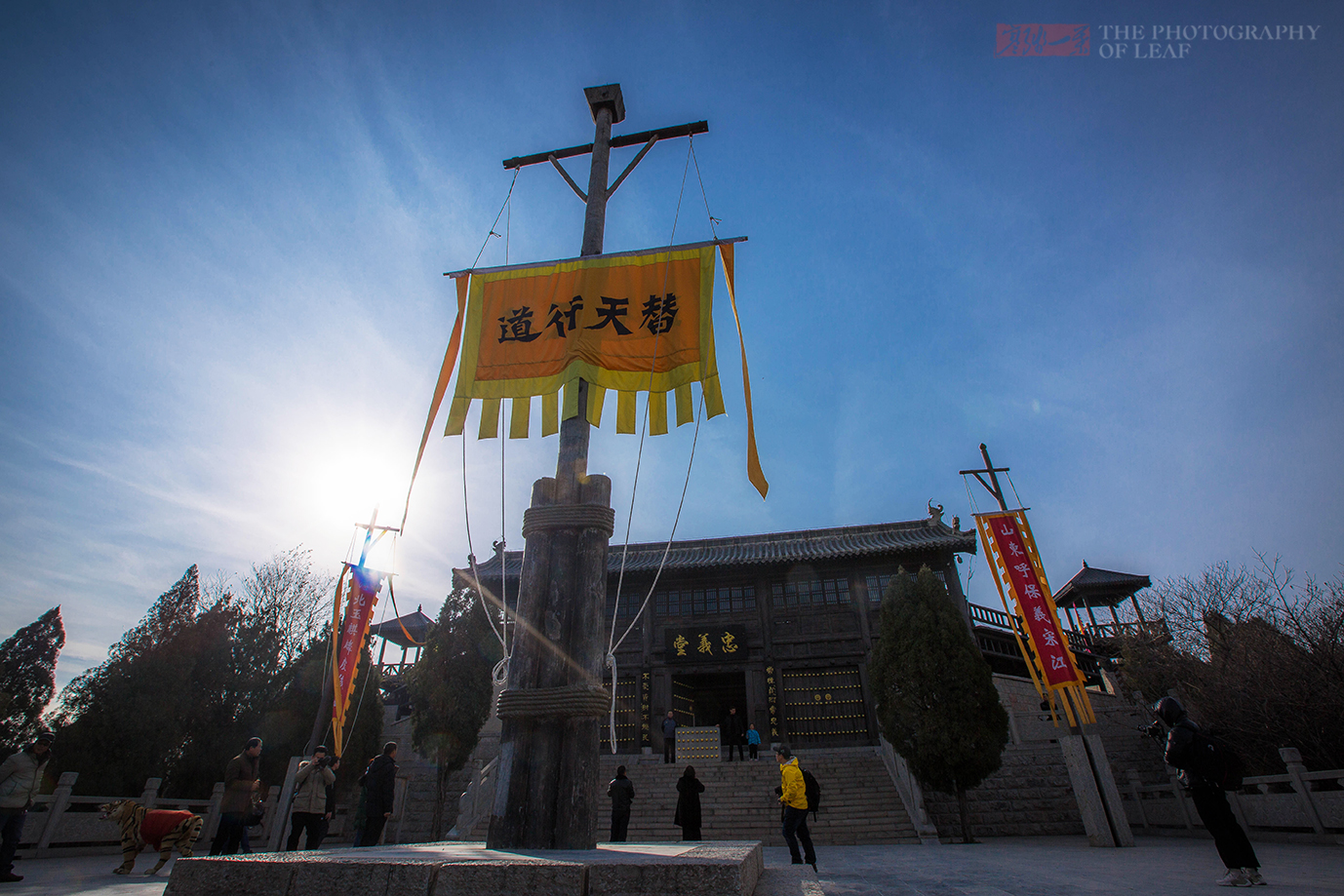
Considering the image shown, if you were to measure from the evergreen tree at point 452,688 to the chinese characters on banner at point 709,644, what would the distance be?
19.0 ft

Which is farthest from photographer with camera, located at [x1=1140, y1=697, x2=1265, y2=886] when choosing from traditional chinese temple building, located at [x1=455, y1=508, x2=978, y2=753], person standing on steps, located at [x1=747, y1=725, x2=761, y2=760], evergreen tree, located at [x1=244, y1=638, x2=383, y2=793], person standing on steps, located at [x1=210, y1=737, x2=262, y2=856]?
evergreen tree, located at [x1=244, y1=638, x2=383, y2=793]

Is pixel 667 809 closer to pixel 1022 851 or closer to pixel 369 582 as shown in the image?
pixel 1022 851

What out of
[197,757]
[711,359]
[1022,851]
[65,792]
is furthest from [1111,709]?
[197,757]

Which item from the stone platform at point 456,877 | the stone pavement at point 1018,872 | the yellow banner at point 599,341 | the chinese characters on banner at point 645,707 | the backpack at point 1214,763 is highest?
the yellow banner at point 599,341

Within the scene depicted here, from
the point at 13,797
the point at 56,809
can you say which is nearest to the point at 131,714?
the point at 56,809

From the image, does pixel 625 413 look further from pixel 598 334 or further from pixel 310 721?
pixel 310 721

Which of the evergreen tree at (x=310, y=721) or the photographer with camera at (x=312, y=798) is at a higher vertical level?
the evergreen tree at (x=310, y=721)

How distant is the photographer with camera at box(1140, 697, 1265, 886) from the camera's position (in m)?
4.73

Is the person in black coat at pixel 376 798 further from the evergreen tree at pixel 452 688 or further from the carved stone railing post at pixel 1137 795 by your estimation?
the carved stone railing post at pixel 1137 795

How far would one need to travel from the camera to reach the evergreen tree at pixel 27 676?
17.8 meters

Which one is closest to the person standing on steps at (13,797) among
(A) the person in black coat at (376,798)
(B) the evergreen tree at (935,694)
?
(A) the person in black coat at (376,798)

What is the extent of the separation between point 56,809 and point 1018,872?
42.6ft

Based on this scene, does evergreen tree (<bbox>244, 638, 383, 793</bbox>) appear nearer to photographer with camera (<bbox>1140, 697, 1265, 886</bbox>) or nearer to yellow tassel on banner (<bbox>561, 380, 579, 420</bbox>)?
yellow tassel on banner (<bbox>561, 380, 579, 420</bbox>)

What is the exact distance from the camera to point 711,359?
4945mm
